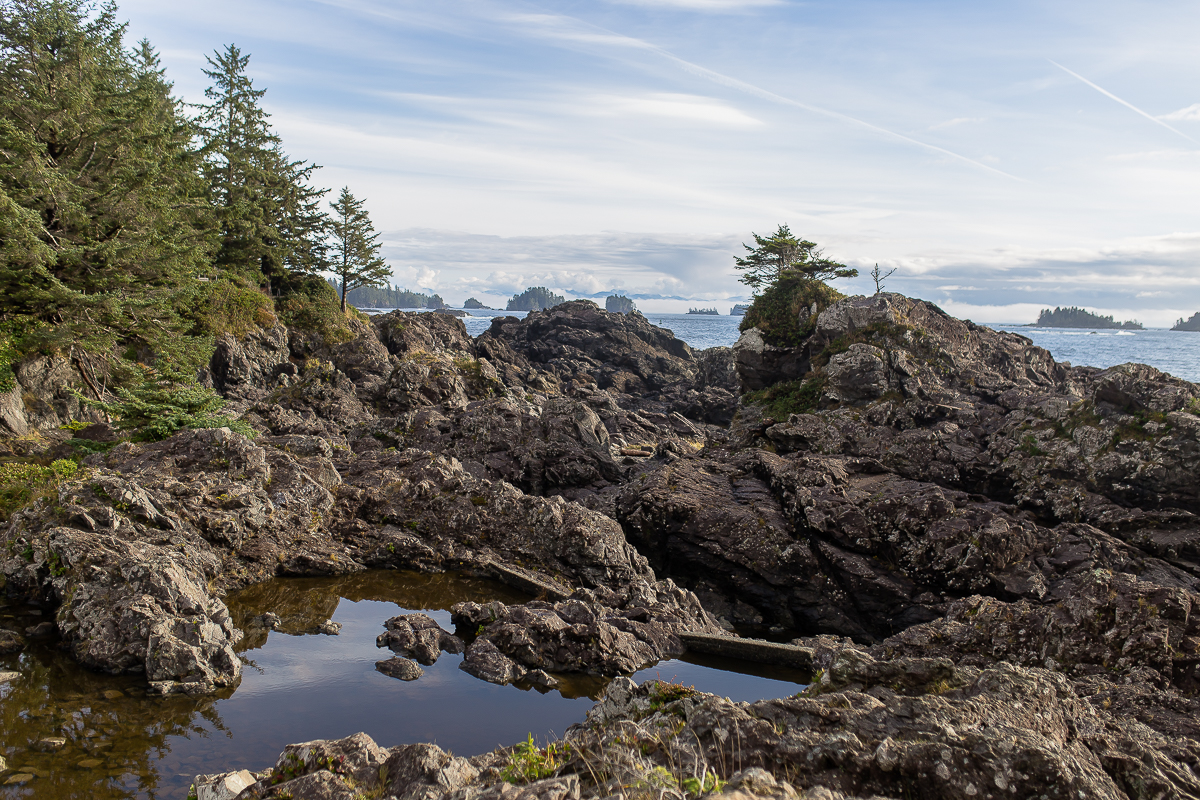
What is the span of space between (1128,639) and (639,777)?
733cm

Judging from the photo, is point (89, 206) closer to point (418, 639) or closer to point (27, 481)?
point (27, 481)

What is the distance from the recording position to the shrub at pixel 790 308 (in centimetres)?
3553

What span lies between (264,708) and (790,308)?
34099 millimetres

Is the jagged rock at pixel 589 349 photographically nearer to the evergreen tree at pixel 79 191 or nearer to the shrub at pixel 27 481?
the evergreen tree at pixel 79 191

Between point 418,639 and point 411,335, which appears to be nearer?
point 418,639

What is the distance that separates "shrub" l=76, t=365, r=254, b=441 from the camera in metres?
17.2

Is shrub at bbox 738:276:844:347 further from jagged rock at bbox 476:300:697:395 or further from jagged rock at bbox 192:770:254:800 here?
jagged rock at bbox 192:770:254:800

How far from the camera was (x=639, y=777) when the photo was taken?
4656 millimetres

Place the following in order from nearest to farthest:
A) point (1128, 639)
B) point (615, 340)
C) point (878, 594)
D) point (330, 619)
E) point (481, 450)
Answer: point (1128, 639) < point (330, 619) < point (878, 594) < point (481, 450) < point (615, 340)

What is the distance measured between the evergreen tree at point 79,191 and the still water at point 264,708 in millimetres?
17496

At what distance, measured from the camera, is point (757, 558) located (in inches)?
598

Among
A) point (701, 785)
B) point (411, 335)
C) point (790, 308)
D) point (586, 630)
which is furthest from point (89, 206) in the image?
point (790, 308)

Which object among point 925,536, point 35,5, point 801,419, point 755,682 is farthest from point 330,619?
point 35,5

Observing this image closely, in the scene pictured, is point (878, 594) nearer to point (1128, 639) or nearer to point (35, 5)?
point (1128, 639)
